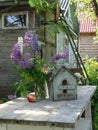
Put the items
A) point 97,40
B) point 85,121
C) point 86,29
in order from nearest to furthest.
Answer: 1. point 85,121
2. point 97,40
3. point 86,29

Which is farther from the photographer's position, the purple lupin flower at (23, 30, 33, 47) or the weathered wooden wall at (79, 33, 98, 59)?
the weathered wooden wall at (79, 33, 98, 59)

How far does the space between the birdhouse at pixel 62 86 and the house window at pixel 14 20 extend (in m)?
6.98

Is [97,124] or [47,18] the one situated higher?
[47,18]

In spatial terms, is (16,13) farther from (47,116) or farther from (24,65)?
(47,116)

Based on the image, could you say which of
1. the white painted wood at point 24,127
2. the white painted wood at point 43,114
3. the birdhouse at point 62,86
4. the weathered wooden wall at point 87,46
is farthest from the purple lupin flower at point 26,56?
the weathered wooden wall at point 87,46

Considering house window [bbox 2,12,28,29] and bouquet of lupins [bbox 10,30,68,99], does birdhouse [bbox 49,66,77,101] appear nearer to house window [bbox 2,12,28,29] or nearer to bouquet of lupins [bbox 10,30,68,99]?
bouquet of lupins [bbox 10,30,68,99]

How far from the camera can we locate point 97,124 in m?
6.92

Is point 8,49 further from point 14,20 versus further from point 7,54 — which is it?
point 14,20

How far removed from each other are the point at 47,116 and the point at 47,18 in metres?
9.32

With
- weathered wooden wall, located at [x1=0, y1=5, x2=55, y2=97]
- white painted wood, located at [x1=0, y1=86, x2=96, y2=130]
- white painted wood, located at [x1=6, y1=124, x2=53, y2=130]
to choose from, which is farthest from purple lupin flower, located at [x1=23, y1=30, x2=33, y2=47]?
weathered wooden wall, located at [x1=0, y1=5, x2=55, y2=97]

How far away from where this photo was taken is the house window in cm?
1059

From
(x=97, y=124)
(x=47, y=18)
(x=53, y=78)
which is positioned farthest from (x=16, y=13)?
(x=53, y=78)

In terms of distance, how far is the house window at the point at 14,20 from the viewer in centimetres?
1059

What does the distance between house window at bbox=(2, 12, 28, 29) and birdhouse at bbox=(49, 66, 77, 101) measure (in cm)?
698
